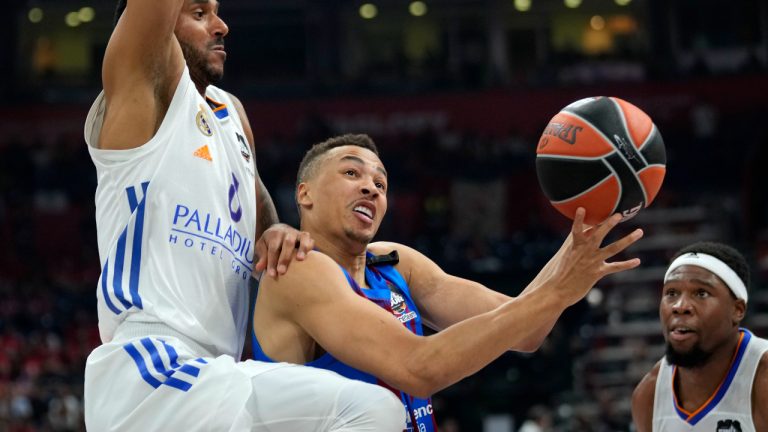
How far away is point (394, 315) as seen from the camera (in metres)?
4.34

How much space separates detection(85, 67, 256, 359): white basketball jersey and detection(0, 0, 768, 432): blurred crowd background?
31.6 ft

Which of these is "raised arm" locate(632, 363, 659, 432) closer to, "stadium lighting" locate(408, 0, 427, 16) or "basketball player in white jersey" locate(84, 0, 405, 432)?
"basketball player in white jersey" locate(84, 0, 405, 432)

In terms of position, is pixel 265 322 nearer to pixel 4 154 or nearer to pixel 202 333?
pixel 202 333

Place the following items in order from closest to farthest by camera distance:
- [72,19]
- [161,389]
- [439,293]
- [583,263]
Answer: [583,263]
[161,389]
[439,293]
[72,19]

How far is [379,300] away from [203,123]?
1.00 metres

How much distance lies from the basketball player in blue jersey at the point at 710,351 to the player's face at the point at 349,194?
177 cm

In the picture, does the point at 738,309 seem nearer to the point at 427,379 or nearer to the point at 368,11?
the point at 427,379

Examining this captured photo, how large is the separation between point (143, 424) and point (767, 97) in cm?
2033

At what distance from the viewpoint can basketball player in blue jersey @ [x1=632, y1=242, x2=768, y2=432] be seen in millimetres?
5172

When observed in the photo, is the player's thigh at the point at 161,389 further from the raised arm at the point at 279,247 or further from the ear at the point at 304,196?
the ear at the point at 304,196

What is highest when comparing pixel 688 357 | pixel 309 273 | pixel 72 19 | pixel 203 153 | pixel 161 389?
pixel 72 19

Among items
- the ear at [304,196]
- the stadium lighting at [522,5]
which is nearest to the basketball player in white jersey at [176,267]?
the ear at [304,196]

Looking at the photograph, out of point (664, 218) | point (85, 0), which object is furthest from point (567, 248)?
point (85, 0)

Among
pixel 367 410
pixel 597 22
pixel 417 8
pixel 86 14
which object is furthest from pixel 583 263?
pixel 86 14
